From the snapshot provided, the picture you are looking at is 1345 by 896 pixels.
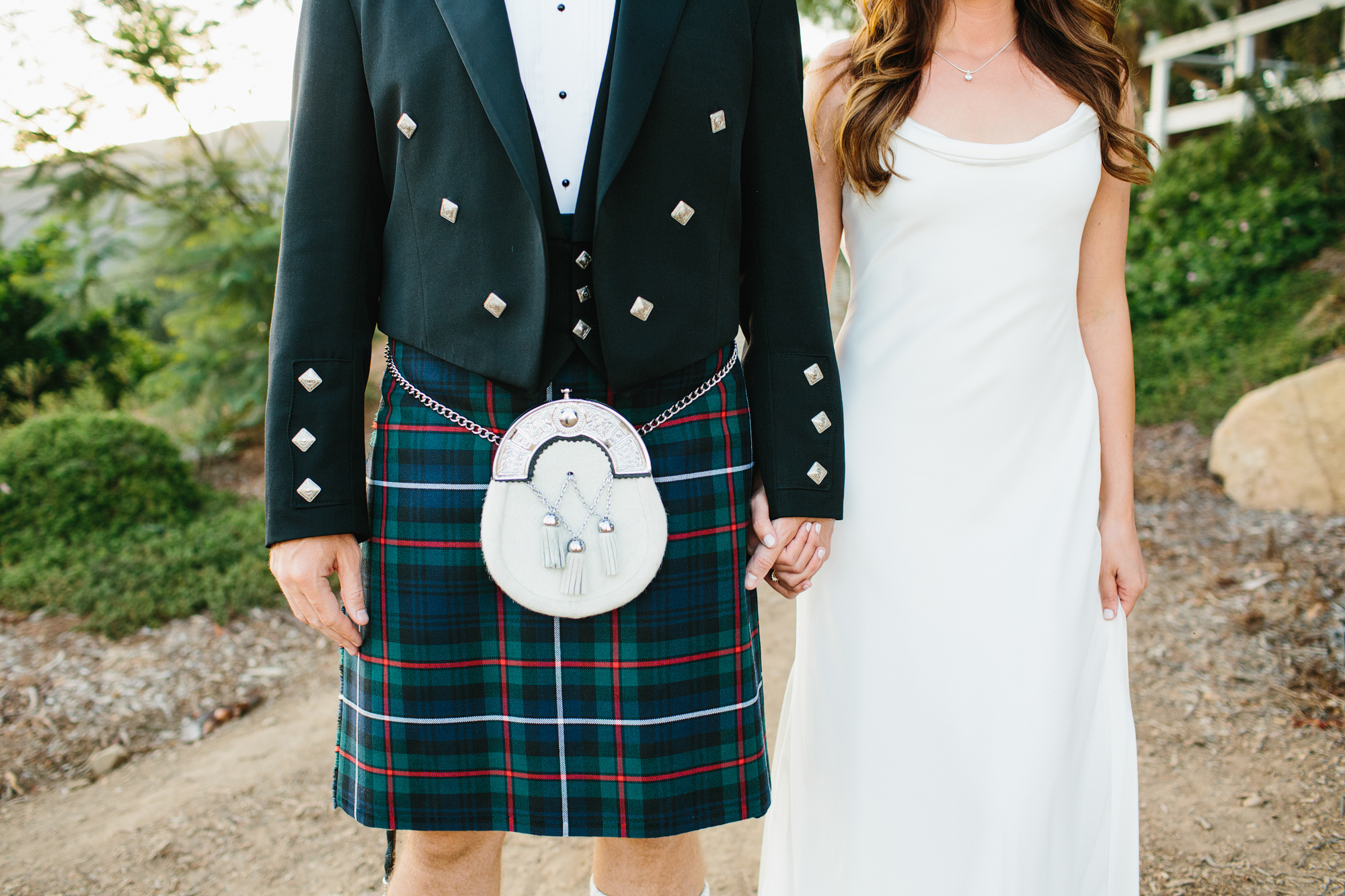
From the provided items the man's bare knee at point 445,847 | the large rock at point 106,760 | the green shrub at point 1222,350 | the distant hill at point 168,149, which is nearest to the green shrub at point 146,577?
the large rock at point 106,760

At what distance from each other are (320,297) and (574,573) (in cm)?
53

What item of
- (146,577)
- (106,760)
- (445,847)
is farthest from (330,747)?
(445,847)

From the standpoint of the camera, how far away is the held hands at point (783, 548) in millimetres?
1400

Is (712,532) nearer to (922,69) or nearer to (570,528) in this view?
(570,528)

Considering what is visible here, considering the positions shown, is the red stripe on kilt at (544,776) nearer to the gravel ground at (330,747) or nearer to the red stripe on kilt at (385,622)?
the red stripe on kilt at (385,622)

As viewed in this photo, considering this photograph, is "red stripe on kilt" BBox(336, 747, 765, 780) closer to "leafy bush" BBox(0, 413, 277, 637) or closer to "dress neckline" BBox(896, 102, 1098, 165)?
"dress neckline" BBox(896, 102, 1098, 165)

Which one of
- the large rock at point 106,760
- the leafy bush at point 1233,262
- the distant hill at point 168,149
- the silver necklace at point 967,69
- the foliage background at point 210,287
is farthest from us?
the leafy bush at point 1233,262

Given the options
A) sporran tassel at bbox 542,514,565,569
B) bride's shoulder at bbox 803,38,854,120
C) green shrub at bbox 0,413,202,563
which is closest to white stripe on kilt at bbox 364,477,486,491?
sporran tassel at bbox 542,514,565,569

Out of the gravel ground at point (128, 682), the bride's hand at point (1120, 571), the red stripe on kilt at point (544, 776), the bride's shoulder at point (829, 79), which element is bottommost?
the gravel ground at point (128, 682)

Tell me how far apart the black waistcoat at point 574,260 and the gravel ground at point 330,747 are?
1.64m

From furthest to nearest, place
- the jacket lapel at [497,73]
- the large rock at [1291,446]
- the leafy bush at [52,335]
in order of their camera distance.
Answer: the leafy bush at [52,335] < the large rock at [1291,446] < the jacket lapel at [497,73]

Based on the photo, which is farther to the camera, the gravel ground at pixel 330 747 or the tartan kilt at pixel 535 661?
the gravel ground at pixel 330 747

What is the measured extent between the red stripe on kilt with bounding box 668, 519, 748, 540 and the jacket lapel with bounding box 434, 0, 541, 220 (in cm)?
51

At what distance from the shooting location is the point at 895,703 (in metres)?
1.60
